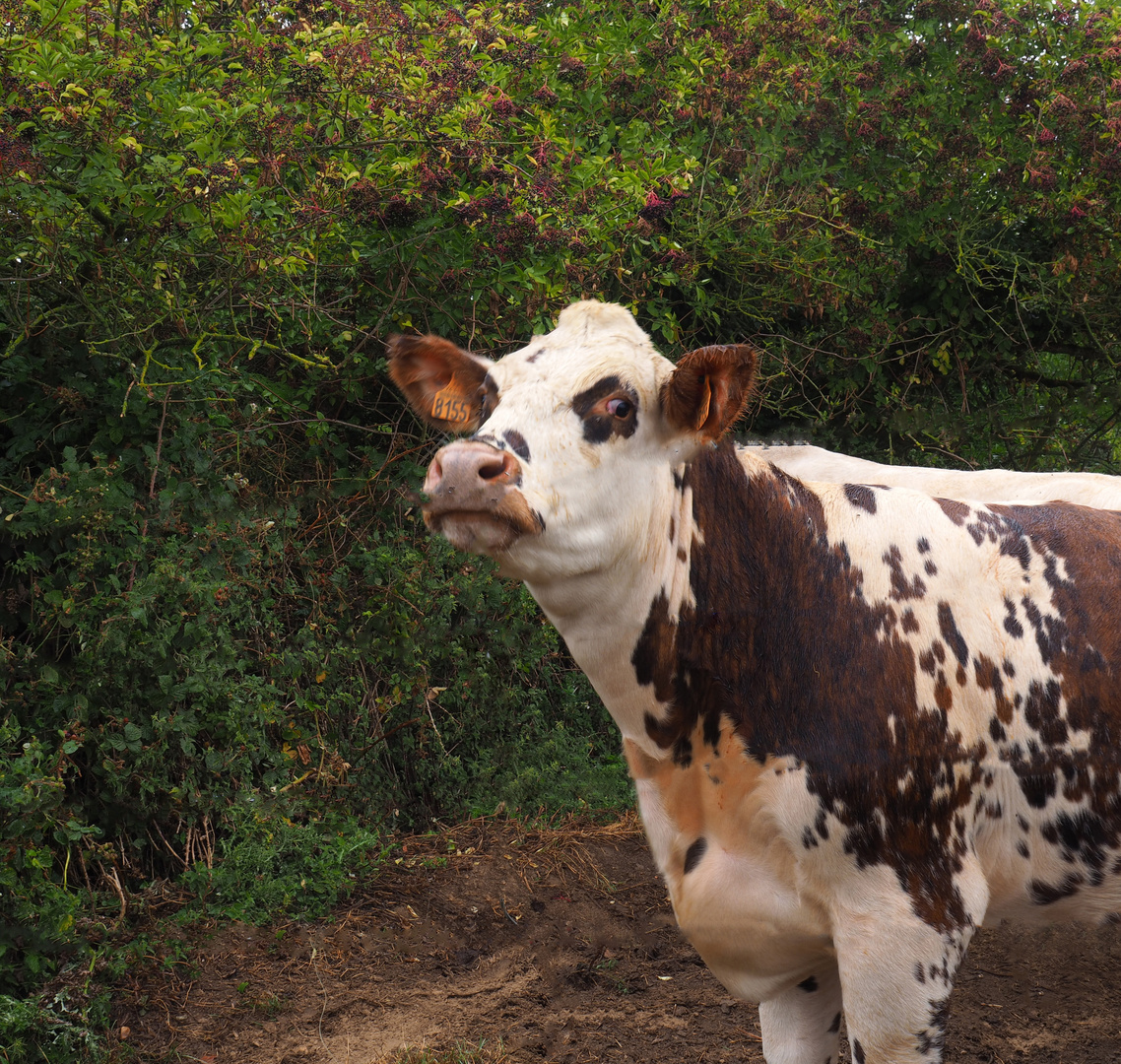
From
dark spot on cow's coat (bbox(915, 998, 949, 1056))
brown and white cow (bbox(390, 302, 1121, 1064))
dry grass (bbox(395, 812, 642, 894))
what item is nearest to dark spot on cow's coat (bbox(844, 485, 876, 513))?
brown and white cow (bbox(390, 302, 1121, 1064))

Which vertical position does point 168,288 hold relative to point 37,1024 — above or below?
above

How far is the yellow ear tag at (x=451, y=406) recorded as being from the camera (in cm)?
299

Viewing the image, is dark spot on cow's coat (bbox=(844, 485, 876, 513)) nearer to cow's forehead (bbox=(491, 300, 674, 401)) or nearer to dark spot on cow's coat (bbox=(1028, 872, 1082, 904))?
cow's forehead (bbox=(491, 300, 674, 401))

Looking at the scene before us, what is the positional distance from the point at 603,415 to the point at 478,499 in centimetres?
45

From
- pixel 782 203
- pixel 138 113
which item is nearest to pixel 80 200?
pixel 138 113

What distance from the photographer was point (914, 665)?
8.47ft

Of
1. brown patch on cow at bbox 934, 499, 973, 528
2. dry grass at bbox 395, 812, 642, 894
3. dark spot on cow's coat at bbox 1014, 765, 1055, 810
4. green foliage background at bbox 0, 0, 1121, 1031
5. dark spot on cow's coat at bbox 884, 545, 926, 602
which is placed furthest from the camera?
dry grass at bbox 395, 812, 642, 894

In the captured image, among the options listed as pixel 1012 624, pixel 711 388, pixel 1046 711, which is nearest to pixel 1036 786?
pixel 1046 711

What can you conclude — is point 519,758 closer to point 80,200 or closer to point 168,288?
point 168,288

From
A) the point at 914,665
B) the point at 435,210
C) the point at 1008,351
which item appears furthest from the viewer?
the point at 1008,351

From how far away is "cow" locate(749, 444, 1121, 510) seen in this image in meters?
3.49

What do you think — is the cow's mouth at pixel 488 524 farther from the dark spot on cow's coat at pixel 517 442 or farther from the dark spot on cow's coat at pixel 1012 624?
the dark spot on cow's coat at pixel 1012 624

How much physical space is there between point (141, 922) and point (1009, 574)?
328 centimetres

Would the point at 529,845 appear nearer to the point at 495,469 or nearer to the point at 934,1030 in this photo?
the point at 934,1030
